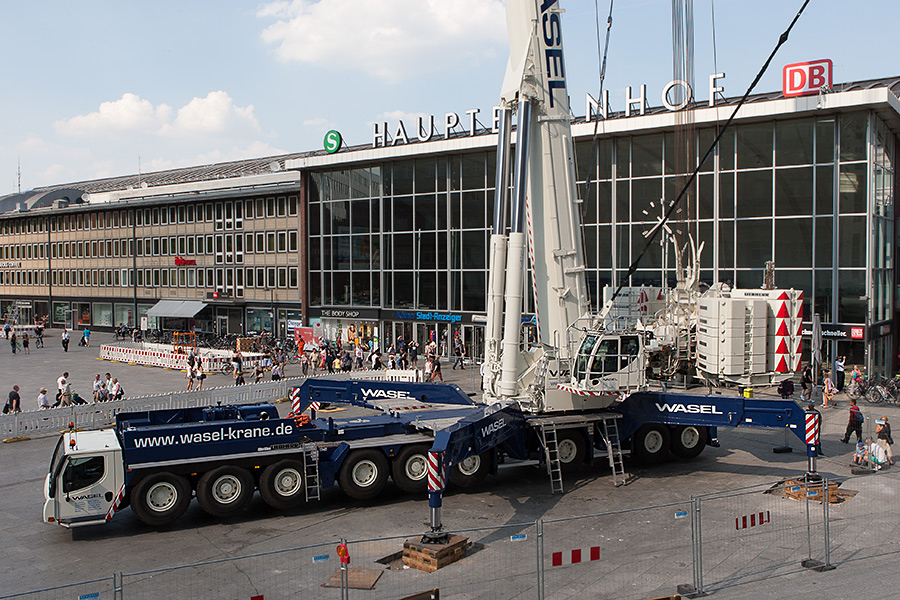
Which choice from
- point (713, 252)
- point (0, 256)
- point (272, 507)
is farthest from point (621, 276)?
point (0, 256)

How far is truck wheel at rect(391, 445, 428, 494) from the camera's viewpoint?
52.4 ft

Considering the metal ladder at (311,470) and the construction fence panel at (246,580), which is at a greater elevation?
the metal ladder at (311,470)

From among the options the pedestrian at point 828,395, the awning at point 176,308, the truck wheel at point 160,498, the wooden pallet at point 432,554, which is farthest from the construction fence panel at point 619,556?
the awning at point 176,308

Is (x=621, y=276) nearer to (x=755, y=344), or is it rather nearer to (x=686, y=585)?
(x=755, y=344)

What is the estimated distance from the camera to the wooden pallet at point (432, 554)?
470 inches

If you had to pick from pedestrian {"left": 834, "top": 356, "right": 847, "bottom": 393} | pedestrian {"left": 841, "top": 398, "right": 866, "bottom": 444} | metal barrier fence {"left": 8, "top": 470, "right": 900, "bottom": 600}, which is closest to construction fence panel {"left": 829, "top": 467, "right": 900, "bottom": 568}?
metal barrier fence {"left": 8, "top": 470, "right": 900, "bottom": 600}

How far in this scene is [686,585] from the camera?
11094 millimetres

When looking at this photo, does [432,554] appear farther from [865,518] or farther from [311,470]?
[865,518]

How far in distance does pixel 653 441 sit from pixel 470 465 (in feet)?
16.5

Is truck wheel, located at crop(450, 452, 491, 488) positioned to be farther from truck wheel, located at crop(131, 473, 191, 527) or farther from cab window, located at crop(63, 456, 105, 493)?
cab window, located at crop(63, 456, 105, 493)

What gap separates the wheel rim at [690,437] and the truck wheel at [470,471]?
549 centimetres

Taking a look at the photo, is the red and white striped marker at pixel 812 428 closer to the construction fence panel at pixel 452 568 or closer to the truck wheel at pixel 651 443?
the truck wheel at pixel 651 443

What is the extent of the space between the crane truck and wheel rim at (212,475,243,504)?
0.03 meters

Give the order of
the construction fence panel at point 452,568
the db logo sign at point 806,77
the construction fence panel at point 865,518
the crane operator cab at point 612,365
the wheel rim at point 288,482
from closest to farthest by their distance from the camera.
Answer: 1. the construction fence panel at point 452,568
2. the construction fence panel at point 865,518
3. the wheel rim at point 288,482
4. the crane operator cab at point 612,365
5. the db logo sign at point 806,77
